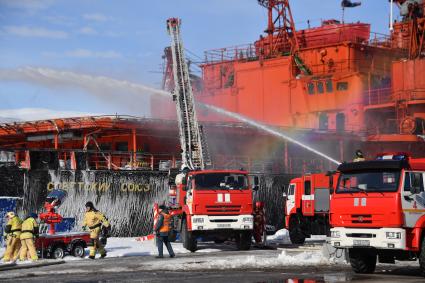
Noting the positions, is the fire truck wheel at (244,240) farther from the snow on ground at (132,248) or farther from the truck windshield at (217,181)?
the truck windshield at (217,181)

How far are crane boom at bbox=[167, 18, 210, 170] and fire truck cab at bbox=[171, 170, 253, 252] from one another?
Result: 7512 mm

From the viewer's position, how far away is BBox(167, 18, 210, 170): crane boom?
32719 mm

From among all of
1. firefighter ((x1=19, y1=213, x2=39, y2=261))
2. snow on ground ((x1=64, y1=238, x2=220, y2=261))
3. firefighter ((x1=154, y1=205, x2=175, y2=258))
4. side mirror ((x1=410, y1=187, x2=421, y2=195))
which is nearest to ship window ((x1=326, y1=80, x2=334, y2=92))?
snow on ground ((x1=64, y1=238, x2=220, y2=261))

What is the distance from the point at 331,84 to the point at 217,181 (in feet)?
84.9

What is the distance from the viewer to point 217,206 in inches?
926

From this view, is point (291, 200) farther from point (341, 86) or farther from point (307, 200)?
point (341, 86)

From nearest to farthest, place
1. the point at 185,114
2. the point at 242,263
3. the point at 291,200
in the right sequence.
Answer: the point at 242,263
the point at 291,200
the point at 185,114

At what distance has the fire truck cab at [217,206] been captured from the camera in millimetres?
23469

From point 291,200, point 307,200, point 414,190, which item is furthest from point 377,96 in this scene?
point 414,190

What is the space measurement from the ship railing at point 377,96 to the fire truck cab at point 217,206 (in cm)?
2468

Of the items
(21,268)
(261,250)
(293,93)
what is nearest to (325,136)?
(293,93)

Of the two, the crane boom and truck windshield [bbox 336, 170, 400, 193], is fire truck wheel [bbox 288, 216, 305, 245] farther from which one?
truck windshield [bbox 336, 170, 400, 193]

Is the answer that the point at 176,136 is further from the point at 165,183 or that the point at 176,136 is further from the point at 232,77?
the point at 232,77

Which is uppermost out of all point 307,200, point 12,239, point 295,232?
point 307,200
